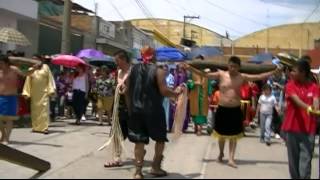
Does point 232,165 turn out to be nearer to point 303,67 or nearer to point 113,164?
point 113,164

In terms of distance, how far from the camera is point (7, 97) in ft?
39.0

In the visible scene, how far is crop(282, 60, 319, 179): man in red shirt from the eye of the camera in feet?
26.2

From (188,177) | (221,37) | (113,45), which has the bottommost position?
(188,177)

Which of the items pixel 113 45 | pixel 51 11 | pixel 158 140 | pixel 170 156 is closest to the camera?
pixel 158 140

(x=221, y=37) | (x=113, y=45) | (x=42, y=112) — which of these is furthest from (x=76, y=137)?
(x=221, y=37)

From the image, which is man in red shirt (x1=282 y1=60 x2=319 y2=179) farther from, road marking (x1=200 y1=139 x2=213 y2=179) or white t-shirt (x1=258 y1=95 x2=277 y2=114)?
white t-shirt (x1=258 y1=95 x2=277 y2=114)

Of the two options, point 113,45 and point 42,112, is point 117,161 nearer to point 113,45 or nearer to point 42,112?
point 42,112

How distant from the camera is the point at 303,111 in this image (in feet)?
26.2

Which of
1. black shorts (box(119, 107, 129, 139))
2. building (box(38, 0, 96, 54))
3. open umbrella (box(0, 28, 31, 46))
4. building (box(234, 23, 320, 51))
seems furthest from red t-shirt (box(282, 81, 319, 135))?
building (box(234, 23, 320, 51))

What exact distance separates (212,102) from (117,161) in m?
5.80

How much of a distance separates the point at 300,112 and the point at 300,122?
0.13 meters

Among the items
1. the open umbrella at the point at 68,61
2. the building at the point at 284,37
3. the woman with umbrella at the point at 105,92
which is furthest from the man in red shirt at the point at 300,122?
the building at the point at 284,37

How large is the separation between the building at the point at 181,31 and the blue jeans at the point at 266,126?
65.6 meters

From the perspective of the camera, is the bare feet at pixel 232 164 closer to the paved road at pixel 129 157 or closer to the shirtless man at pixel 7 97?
the paved road at pixel 129 157
